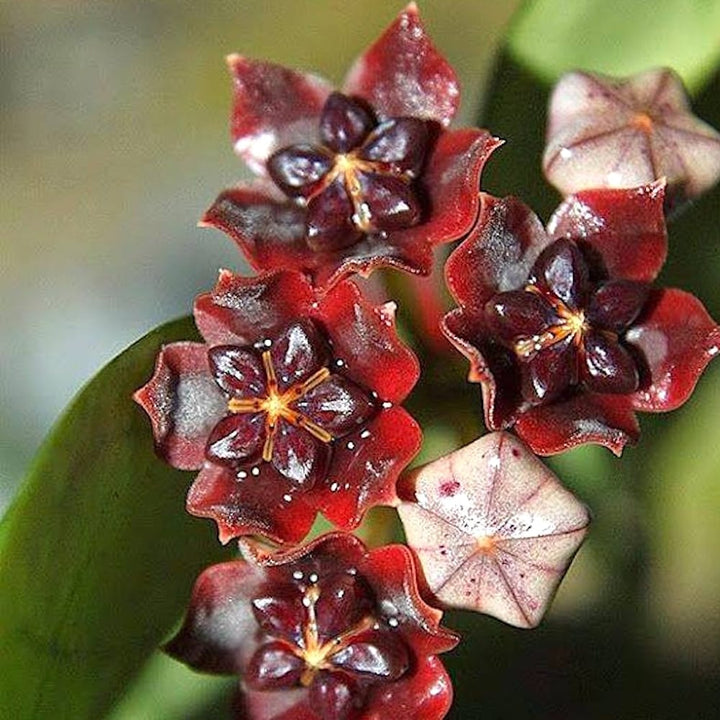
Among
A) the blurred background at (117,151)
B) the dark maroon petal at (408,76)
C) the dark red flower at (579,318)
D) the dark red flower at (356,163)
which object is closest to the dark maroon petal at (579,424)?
the dark red flower at (579,318)

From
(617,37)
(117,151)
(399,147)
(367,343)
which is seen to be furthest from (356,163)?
(117,151)

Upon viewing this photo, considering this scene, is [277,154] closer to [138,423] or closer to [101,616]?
[138,423]

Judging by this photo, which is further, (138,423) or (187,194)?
(187,194)

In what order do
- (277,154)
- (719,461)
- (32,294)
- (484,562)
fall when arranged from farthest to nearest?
(32,294)
(719,461)
(277,154)
(484,562)

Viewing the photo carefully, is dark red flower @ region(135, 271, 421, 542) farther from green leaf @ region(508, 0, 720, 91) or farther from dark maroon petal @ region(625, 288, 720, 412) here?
green leaf @ region(508, 0, 720, 91)

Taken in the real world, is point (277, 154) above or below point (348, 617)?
above

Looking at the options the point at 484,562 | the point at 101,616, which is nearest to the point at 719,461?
the point at 484,562
